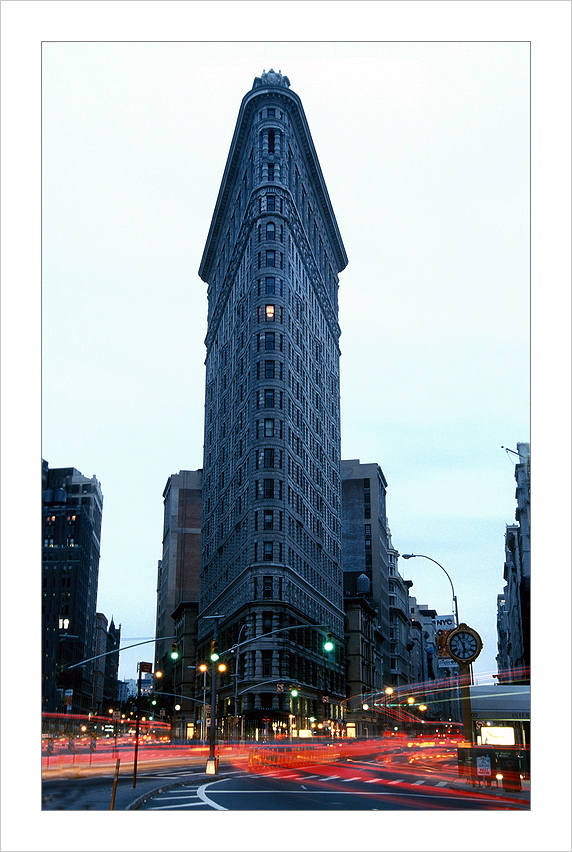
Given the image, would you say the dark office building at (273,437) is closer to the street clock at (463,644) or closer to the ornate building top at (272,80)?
the ornate building top at (272,80)

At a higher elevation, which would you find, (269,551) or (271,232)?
(271,232)

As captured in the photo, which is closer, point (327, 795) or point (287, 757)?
point (327, 795)

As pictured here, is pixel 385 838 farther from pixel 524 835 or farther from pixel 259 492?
pixel 259 492

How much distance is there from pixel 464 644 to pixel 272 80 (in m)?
92.7

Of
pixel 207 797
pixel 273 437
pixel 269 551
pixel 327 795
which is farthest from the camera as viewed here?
pixel 273 437

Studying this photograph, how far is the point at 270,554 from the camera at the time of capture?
99812 mm

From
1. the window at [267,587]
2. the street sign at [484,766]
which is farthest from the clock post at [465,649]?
the window at [267,587]

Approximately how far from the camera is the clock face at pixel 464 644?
37.4 meters

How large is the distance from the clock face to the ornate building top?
3585 inches

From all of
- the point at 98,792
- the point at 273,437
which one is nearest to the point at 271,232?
Result: the point at 273,437

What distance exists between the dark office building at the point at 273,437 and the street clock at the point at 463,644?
4897cm

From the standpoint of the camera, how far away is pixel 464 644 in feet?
124

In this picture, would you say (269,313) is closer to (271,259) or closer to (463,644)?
(271,259)
